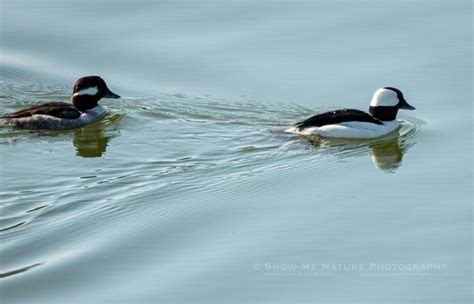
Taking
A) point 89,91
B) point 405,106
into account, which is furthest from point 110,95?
point 405,106

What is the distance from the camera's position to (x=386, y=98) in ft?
49.9

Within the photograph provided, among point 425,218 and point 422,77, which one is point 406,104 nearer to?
point 422,77

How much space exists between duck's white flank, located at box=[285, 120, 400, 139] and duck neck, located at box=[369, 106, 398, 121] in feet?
0.62

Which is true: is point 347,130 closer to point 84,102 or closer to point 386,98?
point 386,98

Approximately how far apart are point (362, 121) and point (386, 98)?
0.55 m

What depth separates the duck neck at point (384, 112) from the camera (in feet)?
50.0

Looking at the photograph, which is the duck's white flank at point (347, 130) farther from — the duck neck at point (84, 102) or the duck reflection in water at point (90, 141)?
the duck neck at point (84, 102)

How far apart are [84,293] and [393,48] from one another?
27.7 ft

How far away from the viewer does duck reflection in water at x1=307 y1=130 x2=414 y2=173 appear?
1429cm

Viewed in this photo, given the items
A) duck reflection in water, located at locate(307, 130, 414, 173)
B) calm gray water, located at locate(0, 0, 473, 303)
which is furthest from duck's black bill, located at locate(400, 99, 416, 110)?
duck reflection in water, located at locate(307, 130, 414, 173)

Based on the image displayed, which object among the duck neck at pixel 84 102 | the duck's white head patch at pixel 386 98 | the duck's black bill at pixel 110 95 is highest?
the duck's black bill at pixel 110 95

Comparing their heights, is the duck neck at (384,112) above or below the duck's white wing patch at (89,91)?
below

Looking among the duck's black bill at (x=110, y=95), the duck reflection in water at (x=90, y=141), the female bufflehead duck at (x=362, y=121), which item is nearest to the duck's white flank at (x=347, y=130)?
the female bufflehead duck at (x=362, y=121)

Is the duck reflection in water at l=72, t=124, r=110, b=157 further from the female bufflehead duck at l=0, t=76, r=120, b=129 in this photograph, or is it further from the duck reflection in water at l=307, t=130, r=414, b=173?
the duck reflection in water at l=307, t=130, r=414, b=173
